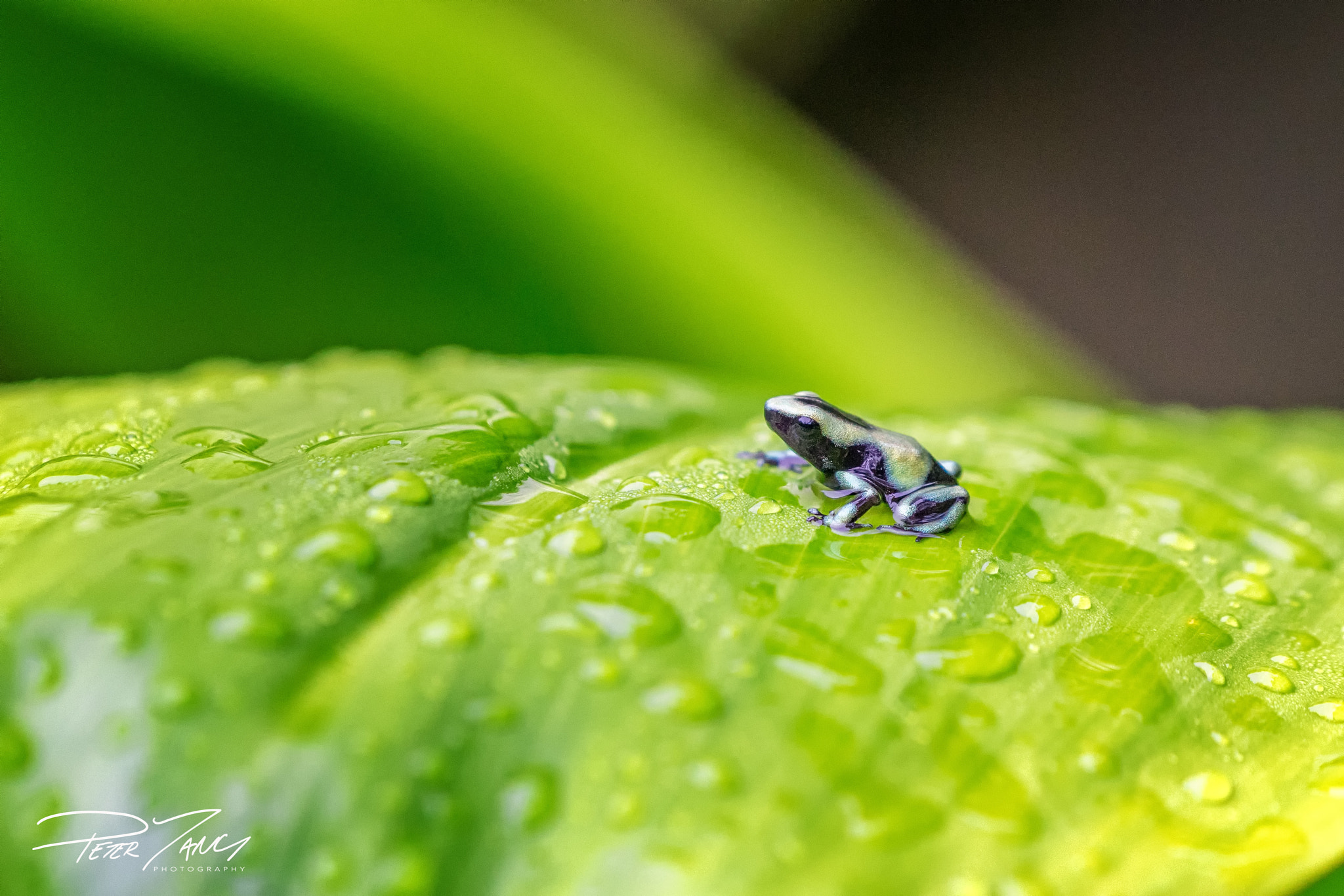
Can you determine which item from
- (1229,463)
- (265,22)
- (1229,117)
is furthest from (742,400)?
(1229,117)

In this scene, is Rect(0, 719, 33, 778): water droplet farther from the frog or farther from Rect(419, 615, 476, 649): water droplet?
the frog

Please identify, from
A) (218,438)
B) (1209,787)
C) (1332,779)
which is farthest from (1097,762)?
(218,438)

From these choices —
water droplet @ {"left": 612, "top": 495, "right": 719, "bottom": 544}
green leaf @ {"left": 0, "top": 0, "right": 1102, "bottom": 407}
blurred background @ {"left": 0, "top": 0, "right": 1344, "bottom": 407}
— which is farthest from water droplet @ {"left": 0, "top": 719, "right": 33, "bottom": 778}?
blurred background @ {"left": 0, "top": 0, "right": 1344, "bottom": 407}

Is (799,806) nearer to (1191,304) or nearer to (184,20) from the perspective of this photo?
(184,20)

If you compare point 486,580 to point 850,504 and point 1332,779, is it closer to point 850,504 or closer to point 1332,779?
point 850,504

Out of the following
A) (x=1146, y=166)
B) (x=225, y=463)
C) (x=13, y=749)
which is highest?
Answer: (x=1146, y=166)

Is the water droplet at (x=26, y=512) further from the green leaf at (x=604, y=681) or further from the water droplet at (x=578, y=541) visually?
the water droplet at (x=578, y=541)
